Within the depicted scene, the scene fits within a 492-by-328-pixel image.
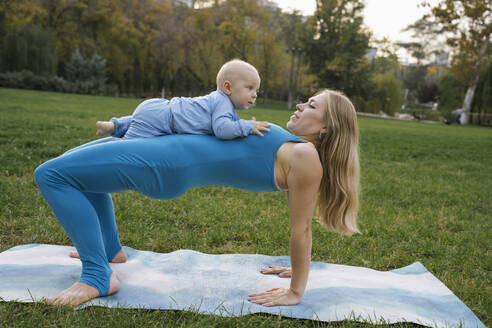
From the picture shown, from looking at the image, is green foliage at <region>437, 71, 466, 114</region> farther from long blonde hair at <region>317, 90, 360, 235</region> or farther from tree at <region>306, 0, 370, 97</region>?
long blonde hair at <region>317, 90, 360, 235</region>

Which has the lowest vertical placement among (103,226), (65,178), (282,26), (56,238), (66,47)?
(56,238)

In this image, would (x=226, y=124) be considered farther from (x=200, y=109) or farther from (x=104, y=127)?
(x=104, y=127)

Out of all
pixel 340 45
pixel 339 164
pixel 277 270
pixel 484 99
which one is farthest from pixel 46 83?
pixel 484 99

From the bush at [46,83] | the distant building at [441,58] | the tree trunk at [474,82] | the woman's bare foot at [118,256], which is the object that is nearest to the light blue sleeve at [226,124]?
the woman's bare foot at [118,256]

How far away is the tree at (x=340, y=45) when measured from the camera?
40750 millimetres

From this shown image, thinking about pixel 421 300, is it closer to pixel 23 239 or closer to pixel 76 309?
pixel 76 309

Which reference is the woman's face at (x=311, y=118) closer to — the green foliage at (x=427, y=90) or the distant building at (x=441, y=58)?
the green foliage at (x=427, y=90)

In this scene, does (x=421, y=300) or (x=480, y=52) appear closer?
(x=421, y=300)

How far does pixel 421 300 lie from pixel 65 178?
2566mm

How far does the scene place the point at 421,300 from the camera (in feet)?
9.45

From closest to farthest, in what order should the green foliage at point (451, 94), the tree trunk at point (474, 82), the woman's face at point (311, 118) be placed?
the woman's face at point (311, 118)
the tree trunk at point (474, 82)
the green foliage at point (451, 94)

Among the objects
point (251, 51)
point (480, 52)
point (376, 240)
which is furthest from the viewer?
point (251, 51)

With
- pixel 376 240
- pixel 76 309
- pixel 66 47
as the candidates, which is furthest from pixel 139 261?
pixel 66 47

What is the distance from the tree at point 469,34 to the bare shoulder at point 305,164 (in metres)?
22.8
